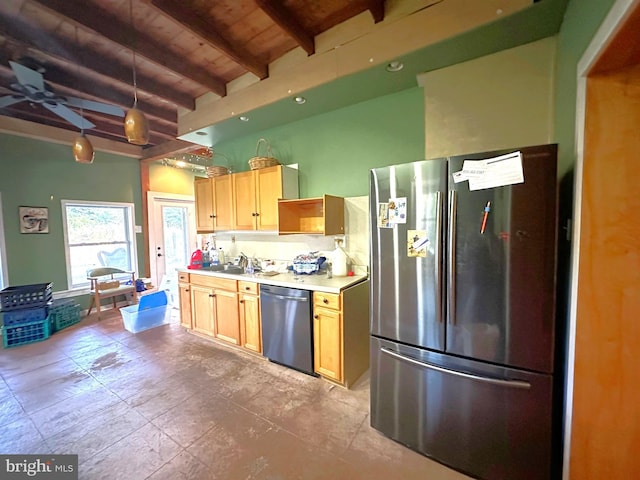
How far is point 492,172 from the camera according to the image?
1.33 metres

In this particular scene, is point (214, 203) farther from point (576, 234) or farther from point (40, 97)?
point (576, 234)

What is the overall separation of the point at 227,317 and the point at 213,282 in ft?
1.47

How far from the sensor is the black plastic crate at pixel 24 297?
3.15 meters

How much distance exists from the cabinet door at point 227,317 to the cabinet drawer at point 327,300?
1074mm

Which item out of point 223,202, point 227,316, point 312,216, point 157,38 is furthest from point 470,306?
point 157,38

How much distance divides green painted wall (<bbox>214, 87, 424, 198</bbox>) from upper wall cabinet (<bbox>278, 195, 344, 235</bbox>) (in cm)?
20

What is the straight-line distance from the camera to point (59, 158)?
407cm

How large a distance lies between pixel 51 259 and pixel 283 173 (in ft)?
13.2

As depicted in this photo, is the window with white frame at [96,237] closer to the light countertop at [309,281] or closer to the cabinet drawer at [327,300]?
the light countertop at [309,281]

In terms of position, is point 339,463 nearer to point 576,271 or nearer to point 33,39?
point 576,271

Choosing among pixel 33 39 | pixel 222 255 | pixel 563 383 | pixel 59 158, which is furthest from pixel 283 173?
pixel 59 158

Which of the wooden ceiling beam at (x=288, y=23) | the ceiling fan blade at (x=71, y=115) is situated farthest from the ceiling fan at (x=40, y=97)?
the wooden ceiling beam at (x=288, y=23)

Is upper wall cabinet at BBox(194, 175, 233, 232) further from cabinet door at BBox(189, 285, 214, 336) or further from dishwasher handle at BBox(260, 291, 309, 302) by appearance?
dishwasher handle at BBox(260, 291, 309, 302)

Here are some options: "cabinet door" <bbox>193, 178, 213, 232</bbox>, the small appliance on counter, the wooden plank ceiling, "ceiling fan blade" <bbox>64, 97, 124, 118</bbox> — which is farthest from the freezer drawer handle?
"ceiling fan blade" <bbox>64, 97, 124, 118</bbox>
